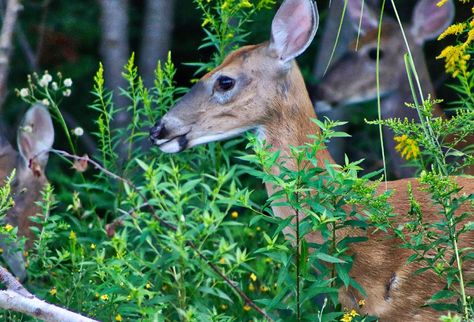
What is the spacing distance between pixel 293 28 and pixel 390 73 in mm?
2018

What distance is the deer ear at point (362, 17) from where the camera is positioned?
757cm

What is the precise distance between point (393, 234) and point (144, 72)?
3082mm

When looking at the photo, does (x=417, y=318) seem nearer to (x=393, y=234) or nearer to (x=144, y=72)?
(x=393, y=234)

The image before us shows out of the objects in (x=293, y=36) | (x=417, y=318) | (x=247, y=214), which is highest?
(x=293, y=36)

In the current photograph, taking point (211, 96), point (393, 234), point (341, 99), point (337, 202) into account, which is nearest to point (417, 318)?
point (393, 234)

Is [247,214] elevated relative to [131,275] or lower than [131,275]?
lower

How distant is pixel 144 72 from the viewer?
723cm

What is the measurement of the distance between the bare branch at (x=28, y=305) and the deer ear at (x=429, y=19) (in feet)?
12.4

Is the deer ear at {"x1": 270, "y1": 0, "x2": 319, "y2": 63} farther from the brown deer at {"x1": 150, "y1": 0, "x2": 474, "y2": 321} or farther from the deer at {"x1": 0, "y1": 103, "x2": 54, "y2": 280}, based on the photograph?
the deer at {"x1": 0, "y1": 103, "x2": 54, "y2": 280}

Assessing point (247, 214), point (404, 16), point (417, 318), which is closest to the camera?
point (417, 318)

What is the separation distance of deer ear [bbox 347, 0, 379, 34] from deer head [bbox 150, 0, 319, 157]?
A: 7.55 feet

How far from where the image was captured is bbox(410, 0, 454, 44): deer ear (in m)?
7.13

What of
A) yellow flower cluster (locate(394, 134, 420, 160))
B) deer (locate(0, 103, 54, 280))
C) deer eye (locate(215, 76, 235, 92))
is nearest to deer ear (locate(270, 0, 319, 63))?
deer eye (locate(215, 76, 235, 92))

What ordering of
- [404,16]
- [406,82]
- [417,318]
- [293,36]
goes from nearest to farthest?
[417,318] → [293,36] → [406,82] → [404,16]
